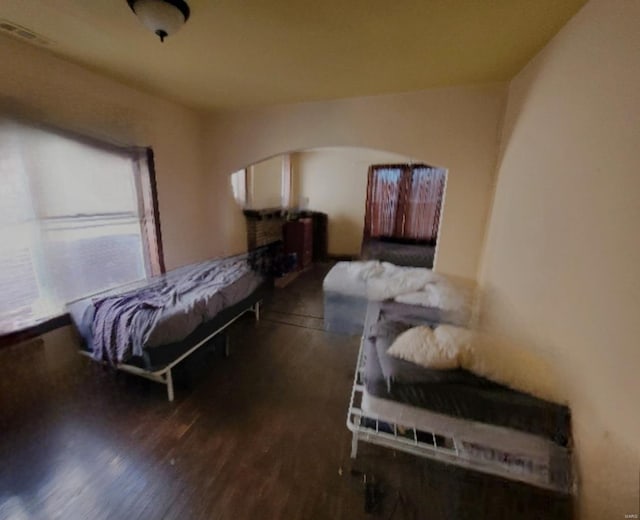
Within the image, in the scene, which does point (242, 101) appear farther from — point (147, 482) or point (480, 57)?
point (147, 482)

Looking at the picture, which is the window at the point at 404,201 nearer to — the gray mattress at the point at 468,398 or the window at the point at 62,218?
the window at the point at 62,218

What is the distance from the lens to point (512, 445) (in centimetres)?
105

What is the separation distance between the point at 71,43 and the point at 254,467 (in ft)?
Answer: 9.04

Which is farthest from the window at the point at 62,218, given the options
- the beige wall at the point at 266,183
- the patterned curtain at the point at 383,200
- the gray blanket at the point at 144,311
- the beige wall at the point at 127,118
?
the patterned curtain at the point at 383,200

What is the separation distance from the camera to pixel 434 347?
3.97 feet

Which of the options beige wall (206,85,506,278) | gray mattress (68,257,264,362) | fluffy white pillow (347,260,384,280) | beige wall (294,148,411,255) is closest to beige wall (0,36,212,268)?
gray mattress (68,257,264,362)

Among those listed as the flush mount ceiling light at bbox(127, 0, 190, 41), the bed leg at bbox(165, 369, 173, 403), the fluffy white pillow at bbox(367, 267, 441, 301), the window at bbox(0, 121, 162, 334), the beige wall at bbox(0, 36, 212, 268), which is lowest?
the bed leg at bbox(165, 369, 173, 403)

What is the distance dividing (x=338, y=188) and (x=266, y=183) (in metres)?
1.55

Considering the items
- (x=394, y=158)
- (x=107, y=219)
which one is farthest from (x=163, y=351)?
(x=394, y=158)

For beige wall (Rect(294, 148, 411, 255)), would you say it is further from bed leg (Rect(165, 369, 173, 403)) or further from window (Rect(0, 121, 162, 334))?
bed leg (Rect(165, 369, 173, 403))

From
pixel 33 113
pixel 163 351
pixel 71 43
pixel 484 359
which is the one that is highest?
pixel 71 43

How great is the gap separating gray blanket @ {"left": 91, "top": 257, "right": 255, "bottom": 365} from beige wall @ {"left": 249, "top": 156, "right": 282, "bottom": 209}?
2.57 metres

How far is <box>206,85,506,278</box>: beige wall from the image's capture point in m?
2.30

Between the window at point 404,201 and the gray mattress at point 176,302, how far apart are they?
3115mm
